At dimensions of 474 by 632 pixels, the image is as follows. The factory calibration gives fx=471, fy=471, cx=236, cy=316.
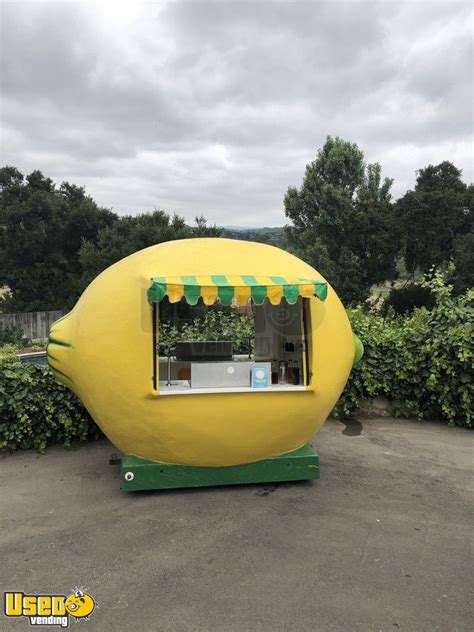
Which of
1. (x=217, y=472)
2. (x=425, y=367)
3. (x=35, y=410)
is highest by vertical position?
(x=425, y=367)

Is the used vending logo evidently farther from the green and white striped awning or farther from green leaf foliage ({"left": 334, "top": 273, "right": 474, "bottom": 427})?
green leaf foliage ({"left": 334, "top": 273, "right": 474, "bottom": 427})

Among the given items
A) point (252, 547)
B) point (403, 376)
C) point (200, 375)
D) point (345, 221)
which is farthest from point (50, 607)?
point (345, 221)

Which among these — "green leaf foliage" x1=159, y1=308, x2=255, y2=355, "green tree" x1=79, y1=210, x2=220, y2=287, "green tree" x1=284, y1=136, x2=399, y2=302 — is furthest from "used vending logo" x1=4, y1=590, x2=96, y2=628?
"green tree" x1=284, y1=136, x2=399, y2=302

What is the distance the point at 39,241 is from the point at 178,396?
26.6 meters

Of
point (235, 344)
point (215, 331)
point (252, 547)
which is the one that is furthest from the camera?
point (215, 331)

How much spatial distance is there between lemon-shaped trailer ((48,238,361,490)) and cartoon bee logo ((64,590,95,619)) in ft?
4.24

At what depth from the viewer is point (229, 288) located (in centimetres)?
399

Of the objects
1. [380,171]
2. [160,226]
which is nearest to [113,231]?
[160,226]

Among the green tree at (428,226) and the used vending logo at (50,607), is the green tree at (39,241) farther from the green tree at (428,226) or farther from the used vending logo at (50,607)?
the used vending logo at (50,607)

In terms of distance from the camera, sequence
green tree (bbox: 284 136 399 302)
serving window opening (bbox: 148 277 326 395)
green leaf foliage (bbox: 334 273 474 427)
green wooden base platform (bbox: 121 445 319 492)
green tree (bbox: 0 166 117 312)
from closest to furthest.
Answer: serving window opening (bbox: 148 277 326 395), green wooden base platform (bbox: 121 445 319 492), green leaf foliage (bbox: 334 273 474 427), green tree (bbox: 284 136 399 302), green tree (bbox: 0 166 117 312)

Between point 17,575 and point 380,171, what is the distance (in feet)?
104

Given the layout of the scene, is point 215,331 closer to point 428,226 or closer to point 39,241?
point 428,226

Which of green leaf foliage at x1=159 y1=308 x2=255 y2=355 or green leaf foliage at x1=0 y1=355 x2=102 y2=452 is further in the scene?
green leaf foliage at x1=159 y1=308 x2=255 y2=355

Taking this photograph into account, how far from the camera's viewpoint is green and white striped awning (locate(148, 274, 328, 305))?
3.93m
